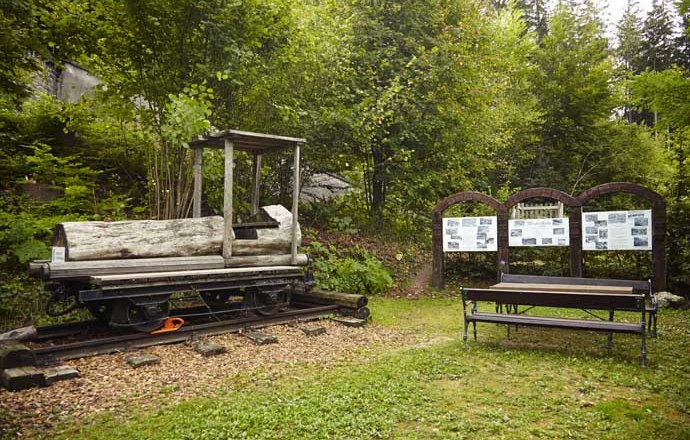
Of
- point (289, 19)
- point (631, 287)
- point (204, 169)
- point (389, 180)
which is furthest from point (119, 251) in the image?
point (389, 180)

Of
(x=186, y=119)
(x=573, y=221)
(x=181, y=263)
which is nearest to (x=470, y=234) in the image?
(x=573, y=221)

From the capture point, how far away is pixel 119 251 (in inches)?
264

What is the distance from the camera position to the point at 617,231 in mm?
10953

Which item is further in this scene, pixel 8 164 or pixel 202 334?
pixel 8 164

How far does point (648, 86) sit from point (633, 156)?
12327 millimetres

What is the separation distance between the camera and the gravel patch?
14.3ft

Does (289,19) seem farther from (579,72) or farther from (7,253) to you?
(579,72)

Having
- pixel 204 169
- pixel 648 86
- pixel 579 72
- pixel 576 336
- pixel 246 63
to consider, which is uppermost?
pixel 579 72

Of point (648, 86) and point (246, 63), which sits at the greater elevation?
point (246, 63)

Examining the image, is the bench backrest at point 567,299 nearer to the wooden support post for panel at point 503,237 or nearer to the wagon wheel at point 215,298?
the wagon wheel at point 215,298

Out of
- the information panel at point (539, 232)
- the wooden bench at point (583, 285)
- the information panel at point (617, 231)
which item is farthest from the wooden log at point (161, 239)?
the information panel at point (617, 231)

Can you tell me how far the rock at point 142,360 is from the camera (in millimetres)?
5629

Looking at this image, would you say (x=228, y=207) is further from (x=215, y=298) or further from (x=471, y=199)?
(x=471, y=199)

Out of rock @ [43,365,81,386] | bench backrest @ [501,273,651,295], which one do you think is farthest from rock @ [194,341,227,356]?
bench backrest @ [501,273,651,295]
